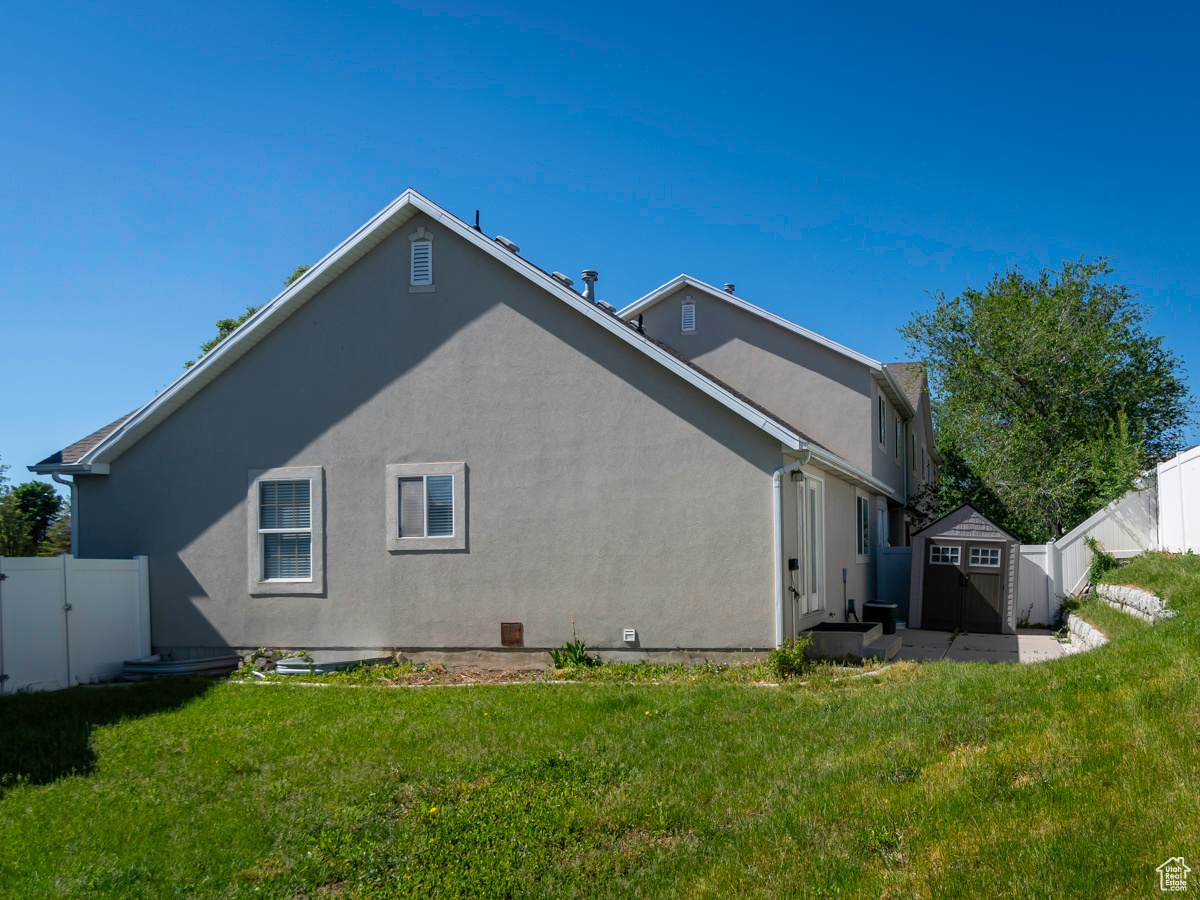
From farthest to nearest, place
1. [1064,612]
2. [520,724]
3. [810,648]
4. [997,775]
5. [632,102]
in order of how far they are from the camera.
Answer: [1064,612] < [632,102] < [810,648] < [520,724] < [997,775]

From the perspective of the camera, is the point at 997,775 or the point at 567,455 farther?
the point at 567,455

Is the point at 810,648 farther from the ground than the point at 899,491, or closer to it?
closer to it

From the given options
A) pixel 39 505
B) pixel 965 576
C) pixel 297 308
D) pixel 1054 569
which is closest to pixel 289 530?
pixel 297 308

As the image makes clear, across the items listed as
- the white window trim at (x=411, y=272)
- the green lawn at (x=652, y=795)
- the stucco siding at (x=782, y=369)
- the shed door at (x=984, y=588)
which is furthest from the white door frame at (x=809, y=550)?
the white window trim at (x=411, y=272)

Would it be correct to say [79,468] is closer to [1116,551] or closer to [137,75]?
[137,75]

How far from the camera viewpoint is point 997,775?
5.48m

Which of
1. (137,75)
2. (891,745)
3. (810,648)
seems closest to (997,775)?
(891,745)

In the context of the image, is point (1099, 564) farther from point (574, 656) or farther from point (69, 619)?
point (69, 619)

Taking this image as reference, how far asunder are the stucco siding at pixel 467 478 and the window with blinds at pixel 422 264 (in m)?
0.12

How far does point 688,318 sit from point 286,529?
33.3 feet

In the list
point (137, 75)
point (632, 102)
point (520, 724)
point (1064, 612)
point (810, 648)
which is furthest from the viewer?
point (1064, 612)

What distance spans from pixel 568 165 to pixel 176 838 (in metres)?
12.1

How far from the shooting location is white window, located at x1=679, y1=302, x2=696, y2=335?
19.6 metres

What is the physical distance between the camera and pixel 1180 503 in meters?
14.2
